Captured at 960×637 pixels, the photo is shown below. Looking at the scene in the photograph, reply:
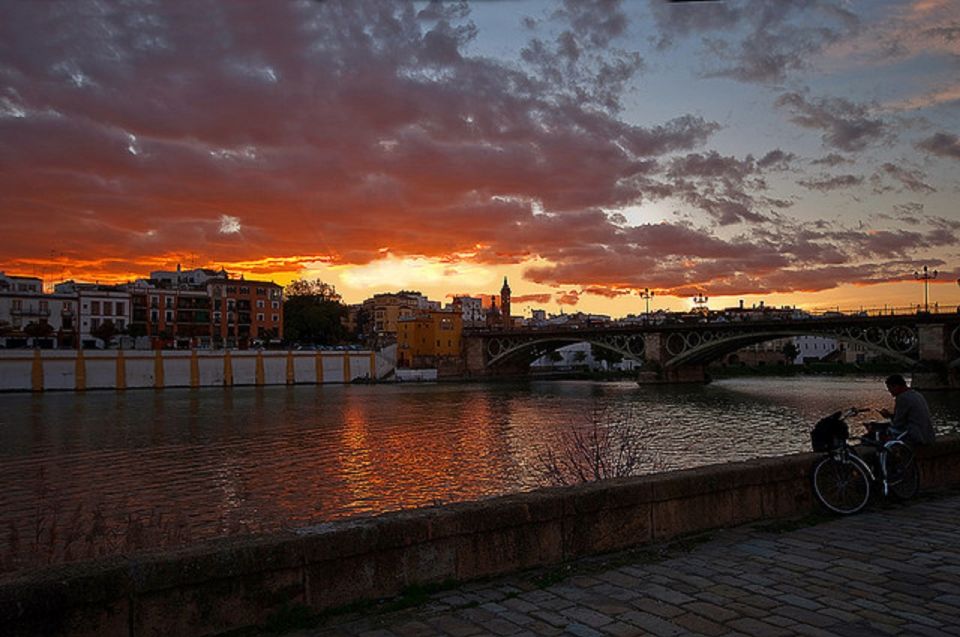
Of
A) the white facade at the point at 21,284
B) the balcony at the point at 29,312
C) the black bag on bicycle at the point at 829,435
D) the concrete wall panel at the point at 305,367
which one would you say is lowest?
the concrete wall panel at the point at 305,367

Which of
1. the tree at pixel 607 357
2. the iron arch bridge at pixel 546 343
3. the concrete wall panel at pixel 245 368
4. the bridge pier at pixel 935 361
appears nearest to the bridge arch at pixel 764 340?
the bridge pier at pixel 935 361

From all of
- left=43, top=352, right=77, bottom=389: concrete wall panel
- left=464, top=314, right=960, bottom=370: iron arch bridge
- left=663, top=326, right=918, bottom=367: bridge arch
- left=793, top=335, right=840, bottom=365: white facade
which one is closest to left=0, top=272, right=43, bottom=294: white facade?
left=43, top=352, right=77, bottom=389: concrete wall panel

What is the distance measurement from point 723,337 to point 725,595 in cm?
7613

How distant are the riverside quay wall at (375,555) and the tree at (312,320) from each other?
123504 millimetres

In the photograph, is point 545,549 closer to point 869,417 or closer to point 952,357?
point 869,417

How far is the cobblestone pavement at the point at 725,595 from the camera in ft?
17.2

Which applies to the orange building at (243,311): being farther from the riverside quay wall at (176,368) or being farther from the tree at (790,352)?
the tree at (790,352)

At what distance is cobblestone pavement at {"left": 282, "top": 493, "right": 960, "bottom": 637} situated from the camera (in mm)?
5230

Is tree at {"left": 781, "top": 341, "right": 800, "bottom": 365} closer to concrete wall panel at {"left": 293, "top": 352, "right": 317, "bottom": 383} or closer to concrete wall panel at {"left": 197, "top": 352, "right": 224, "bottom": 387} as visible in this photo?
concrete wall panel at {"left": 293, "top": 352, "right": 317, "bottom": 383}

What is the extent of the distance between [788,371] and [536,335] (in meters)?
46.0

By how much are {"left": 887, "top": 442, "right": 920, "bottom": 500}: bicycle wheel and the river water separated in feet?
22.7

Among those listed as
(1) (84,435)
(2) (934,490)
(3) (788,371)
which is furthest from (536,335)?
(2) (934,490)

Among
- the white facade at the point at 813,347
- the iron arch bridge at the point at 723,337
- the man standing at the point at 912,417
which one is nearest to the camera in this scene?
the man standing at the point at 912,417

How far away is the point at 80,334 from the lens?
10319 cm
